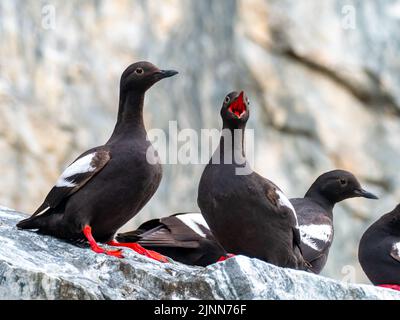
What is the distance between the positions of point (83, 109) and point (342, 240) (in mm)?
3919

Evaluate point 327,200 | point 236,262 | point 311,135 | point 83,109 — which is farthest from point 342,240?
point 236,262

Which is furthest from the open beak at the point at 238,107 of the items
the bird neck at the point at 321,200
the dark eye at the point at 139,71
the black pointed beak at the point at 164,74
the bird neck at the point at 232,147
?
the bird neck at the point at 321,200

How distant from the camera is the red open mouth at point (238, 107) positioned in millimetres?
7090

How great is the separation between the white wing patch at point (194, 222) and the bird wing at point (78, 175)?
1.42 metres

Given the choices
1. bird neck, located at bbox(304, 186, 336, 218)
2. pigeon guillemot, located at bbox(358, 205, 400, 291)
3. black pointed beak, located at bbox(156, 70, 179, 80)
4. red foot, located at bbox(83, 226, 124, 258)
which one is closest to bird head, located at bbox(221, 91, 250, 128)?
black pointed beak, located at bbox(156, 70, 179, 80)

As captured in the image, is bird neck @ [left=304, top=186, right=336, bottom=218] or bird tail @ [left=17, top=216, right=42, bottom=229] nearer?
bird tail @ [left=17, top=216, right=42, bottom=229]

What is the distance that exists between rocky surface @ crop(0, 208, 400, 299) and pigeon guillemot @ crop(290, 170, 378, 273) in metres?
1.94

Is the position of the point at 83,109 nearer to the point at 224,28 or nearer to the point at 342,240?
the point at 224,28

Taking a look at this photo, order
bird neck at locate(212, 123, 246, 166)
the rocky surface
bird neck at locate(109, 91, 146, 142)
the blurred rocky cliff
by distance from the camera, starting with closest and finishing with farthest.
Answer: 1. the rocky surface
2. bird neck at locate(212, 123, 246, 166)
3. bird neck at locate(109, 91, 146, 142)
4. the blurred rocky cliff

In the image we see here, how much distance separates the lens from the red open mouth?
7090mm

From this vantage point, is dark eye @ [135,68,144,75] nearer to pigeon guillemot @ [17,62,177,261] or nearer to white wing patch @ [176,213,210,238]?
pigeon guillemot @ [17,62,177,261]

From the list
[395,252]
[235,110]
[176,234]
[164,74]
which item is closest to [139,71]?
[164,74]

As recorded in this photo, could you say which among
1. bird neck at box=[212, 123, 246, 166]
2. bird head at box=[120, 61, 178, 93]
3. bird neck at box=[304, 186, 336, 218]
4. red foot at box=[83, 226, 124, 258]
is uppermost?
bird head at box=[120, 61, 178, 93]

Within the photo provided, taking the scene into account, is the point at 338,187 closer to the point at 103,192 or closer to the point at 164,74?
the point at 164,74
